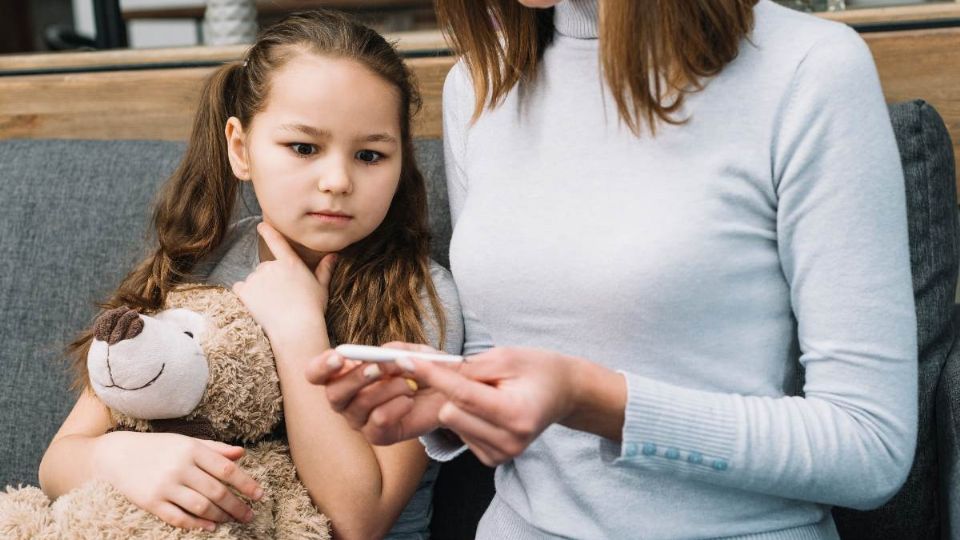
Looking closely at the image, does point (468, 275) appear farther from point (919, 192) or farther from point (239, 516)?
point (919, 192)

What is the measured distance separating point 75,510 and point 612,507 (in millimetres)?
517

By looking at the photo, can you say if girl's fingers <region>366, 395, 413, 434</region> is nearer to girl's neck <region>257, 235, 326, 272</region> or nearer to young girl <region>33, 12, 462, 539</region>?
young girl <region>33, 12, 462, 539</region>

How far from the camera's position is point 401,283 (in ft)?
3.89

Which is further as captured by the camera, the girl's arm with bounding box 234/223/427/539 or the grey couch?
the grey couch

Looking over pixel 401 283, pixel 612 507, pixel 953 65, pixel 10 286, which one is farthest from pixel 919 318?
pixel 10 286

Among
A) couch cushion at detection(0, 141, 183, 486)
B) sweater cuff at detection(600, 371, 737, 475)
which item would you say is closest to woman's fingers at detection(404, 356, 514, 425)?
sweater cuff at detection(600, 371, 737, 475)

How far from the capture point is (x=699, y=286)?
0.87 meters

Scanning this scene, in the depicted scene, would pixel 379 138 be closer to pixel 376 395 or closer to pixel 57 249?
pixel 376 395

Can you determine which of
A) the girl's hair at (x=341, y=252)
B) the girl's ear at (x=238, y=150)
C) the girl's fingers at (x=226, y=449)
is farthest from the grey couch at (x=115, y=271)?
the girl's fingers at (x=226, y=449)

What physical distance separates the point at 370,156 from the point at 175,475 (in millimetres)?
427

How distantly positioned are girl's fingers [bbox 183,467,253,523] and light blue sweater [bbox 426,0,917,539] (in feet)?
0.98

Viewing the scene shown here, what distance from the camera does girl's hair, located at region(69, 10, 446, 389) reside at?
1159 mm

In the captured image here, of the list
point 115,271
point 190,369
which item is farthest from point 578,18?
point 115,271

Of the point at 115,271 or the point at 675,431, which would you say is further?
the point at 115,271
